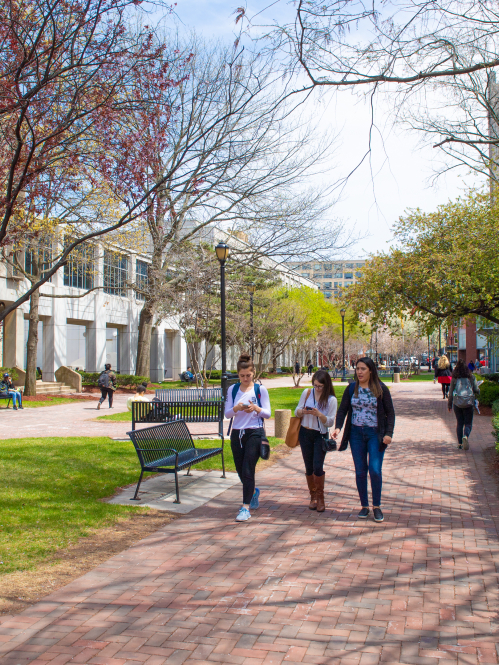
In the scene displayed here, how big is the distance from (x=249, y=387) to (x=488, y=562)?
2.76 metres

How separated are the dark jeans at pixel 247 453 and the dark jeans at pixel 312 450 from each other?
53cm

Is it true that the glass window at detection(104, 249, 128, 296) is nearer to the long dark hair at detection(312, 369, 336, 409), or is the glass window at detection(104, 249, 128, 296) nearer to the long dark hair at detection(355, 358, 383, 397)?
the long dark hair at detection(312, 369, 336, 409)

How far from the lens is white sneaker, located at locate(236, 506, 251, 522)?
20.1 ft

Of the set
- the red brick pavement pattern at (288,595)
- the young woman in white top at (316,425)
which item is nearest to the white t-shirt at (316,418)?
the young woman in white top at (316,425)

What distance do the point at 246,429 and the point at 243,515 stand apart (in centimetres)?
87

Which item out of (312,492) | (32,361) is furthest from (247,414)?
(32,361)

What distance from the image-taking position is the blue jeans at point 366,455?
6.13 m

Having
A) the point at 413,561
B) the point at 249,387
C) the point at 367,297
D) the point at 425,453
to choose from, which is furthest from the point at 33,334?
the point at 413,561

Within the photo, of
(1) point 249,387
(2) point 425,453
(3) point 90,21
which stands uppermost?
(3) point 90,21

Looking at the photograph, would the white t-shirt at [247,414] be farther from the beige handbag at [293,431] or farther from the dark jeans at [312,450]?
the dark jeans at [312,450]

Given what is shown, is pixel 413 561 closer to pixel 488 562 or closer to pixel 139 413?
pixel 488 562

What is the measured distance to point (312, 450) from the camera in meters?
6.45

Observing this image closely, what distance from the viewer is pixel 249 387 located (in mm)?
6348

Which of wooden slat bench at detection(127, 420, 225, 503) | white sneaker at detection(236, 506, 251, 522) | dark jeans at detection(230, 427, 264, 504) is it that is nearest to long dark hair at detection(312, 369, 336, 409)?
dark jeans at detection(230, 427, 264, 504)
